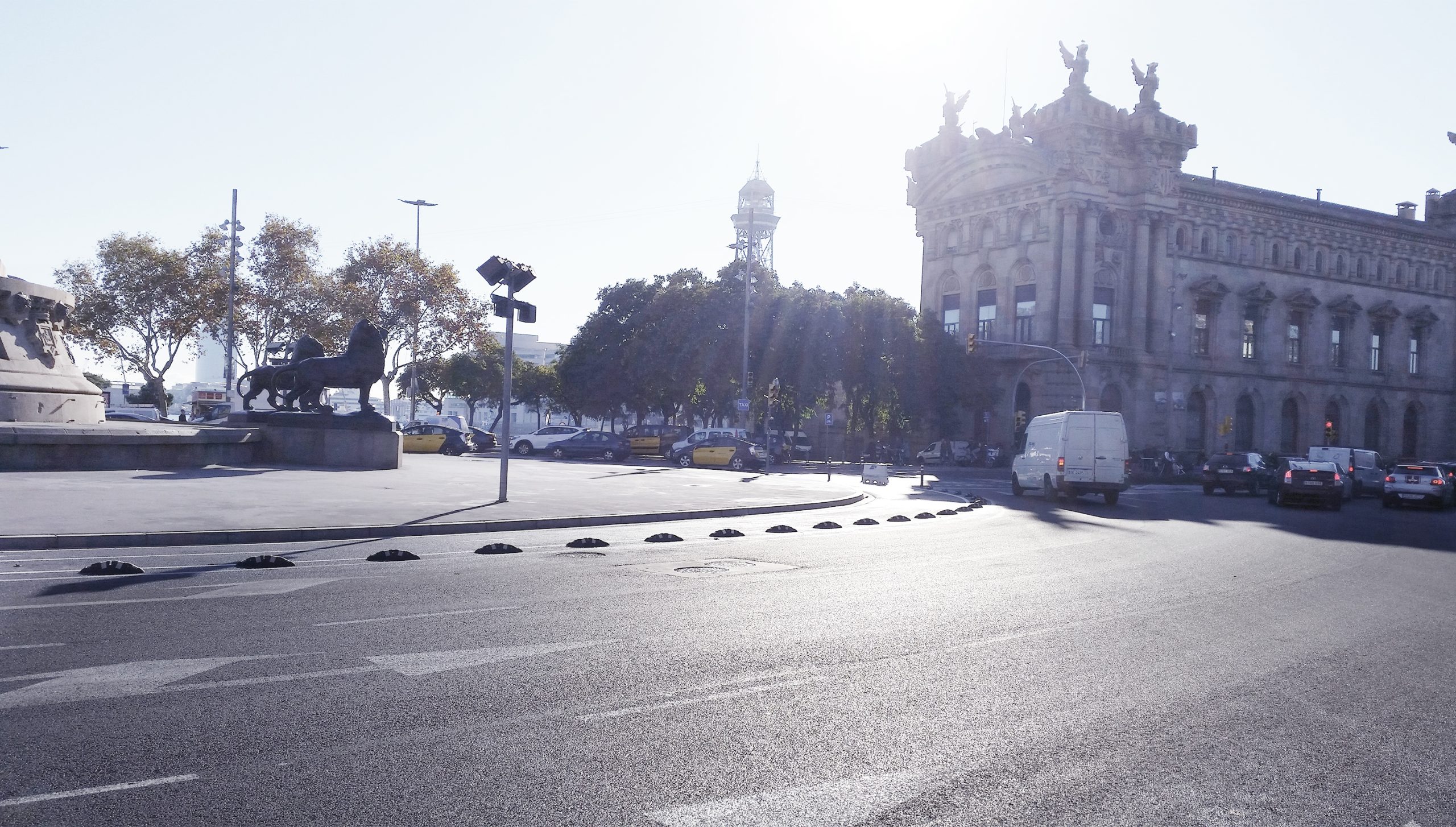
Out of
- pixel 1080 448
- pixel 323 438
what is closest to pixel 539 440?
pixel 323 438

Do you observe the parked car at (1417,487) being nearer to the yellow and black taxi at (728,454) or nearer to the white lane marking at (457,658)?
the yellow and black taxi at (728,454)

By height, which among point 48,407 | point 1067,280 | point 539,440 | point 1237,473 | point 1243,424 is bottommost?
point 1237,473

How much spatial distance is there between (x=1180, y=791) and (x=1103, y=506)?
24.6m

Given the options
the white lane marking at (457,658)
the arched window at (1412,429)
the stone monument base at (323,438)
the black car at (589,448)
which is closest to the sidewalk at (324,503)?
the stone monument base at (323,438)

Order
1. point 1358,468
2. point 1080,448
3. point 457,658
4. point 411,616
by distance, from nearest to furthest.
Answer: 1. point 457,658
2. point 411,616
3. point 1080,448
4. point 1358,468

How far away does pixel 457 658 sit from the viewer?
270 inches

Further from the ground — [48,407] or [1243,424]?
[1243,424]

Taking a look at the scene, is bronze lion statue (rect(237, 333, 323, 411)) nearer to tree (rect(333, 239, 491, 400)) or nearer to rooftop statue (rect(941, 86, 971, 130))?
tree (rect(333, 239, 491, 400))

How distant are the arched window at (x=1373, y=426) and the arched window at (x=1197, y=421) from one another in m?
15.8

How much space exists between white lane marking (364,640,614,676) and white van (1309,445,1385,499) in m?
38.5

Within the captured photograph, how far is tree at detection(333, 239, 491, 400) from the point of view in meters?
51.6

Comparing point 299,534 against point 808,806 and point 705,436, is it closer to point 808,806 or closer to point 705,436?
point 808,806

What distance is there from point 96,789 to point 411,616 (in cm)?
402

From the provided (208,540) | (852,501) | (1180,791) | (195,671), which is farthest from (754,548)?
(852,501)
